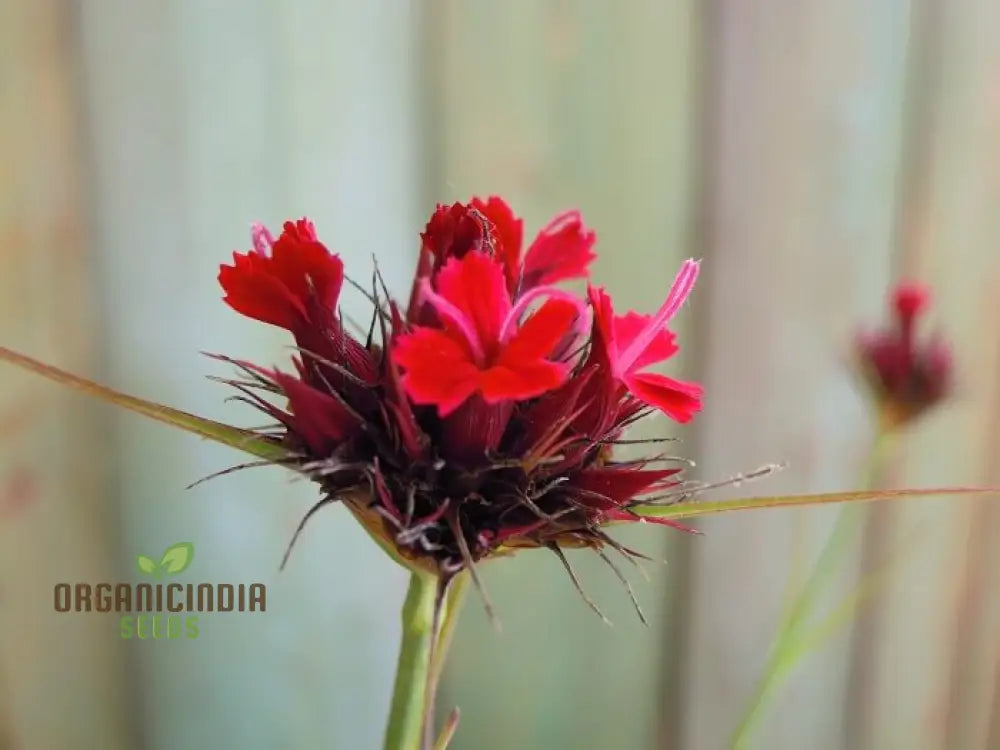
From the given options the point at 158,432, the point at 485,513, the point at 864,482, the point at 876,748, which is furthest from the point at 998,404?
the point at 158,432

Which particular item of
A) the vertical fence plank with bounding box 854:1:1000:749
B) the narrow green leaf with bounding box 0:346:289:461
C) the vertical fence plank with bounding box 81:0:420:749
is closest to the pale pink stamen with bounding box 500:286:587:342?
the narrow green leaf with bounding box 0:346:289:461

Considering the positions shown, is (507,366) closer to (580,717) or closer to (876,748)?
(580,717)

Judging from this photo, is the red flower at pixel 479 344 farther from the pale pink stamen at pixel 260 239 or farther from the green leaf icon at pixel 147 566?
the green leaf icon at pixel 147 566

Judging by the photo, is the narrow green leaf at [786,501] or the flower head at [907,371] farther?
the flower head at [907,371]

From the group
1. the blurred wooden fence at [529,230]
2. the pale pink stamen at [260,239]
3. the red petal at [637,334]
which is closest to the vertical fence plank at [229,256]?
the blurred wooden fence at [529,230]

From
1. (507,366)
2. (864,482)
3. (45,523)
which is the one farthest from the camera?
(864,482)

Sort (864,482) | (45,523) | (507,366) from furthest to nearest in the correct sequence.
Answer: (864,482) → (45,523) → (507,366)

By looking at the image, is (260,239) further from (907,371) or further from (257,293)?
(907,371)

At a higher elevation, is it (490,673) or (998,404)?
(998,404)
